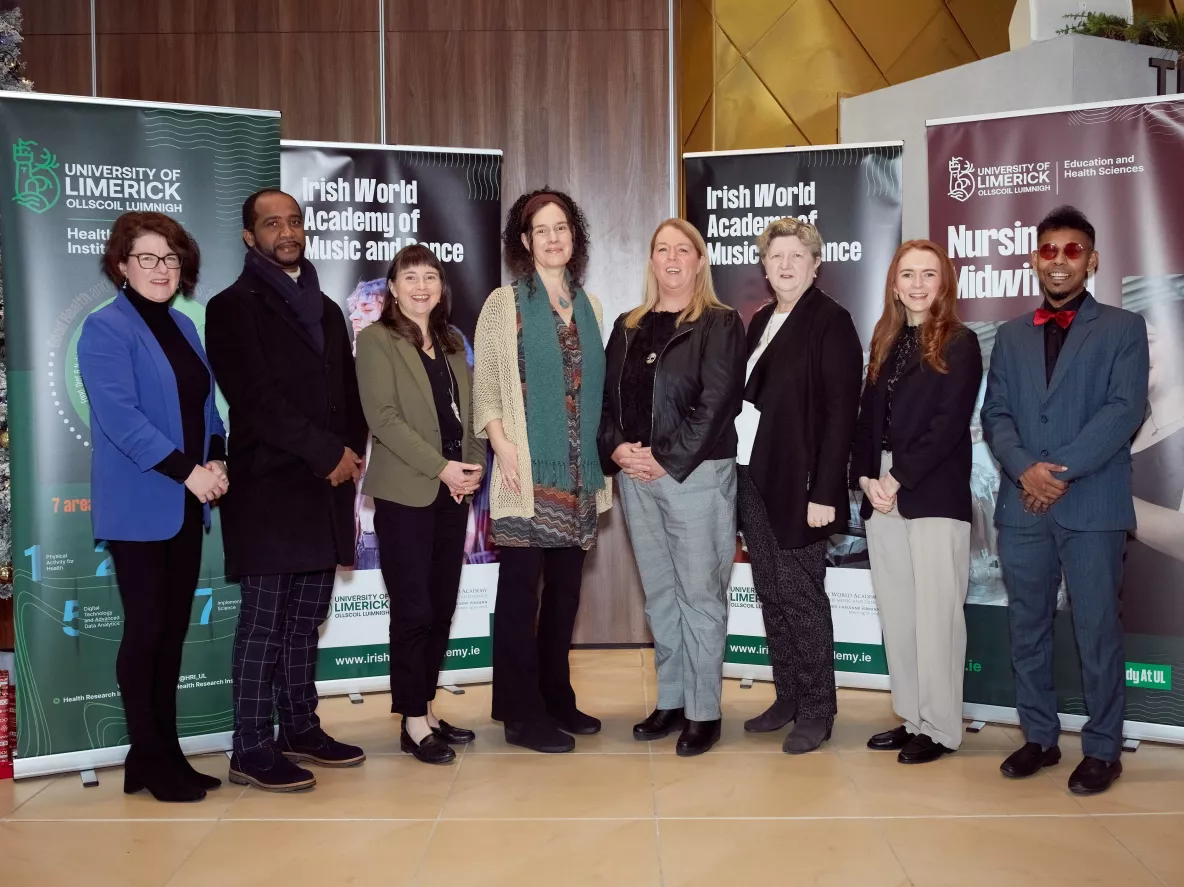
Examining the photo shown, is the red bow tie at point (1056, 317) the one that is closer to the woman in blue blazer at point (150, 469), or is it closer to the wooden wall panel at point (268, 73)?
the woman in blue blazer at point (150, 469)

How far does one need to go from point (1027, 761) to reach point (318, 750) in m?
2.31

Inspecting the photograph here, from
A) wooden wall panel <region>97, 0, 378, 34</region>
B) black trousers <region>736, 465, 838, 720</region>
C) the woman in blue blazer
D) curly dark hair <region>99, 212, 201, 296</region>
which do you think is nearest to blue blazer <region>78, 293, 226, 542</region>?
the woman in blue blazer

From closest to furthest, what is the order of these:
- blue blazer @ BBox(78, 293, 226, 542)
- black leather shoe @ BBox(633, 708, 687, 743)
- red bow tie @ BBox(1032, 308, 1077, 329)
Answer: blue blazer @ BBox(78, 293, 226, 542) → red bow tie @ BBox(1032, 308, 1077, 329) → black leather shoe @ BBox(633, 708, 687, 743)

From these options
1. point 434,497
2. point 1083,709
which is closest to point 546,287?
point 434,497

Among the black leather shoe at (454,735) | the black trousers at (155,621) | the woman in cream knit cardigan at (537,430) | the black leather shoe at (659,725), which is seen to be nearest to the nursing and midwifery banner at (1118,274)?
the black leather shoe at (659,725)

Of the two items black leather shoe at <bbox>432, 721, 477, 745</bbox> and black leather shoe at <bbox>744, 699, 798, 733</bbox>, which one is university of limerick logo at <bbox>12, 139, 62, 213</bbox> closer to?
black leather shoe at <bbox>432, 721, 477, 745</bbox>

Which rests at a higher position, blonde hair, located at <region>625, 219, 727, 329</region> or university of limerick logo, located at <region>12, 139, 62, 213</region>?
university of limerick logo, located at <region>12, 139, 62, 213</region>

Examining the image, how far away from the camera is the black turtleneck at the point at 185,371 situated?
3.19 metres

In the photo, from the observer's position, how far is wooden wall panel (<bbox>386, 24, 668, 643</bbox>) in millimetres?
5035

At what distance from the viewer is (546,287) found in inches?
141

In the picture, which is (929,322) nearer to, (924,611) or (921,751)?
(924,611)

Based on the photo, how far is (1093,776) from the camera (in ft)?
10.4

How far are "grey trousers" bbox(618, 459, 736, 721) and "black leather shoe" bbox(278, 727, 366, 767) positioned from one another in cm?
111

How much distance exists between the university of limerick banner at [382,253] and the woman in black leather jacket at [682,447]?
41.9 inches
